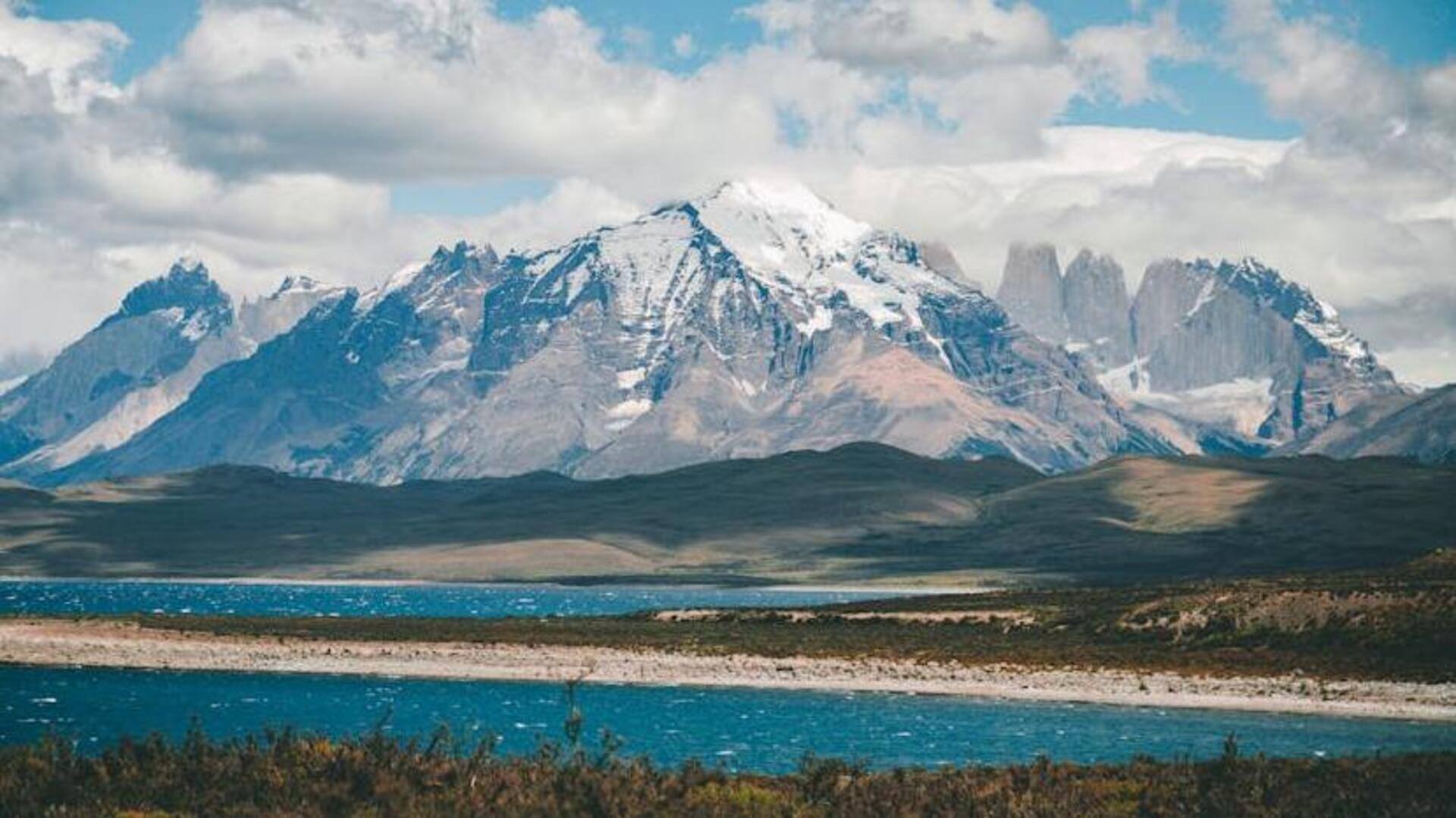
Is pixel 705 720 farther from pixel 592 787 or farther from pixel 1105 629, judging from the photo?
pixel 1105 629

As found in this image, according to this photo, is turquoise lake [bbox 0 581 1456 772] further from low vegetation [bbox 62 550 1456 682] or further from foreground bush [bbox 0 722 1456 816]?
low vegetation [bbox 62 550 1456 682]

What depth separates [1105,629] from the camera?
5074 inches

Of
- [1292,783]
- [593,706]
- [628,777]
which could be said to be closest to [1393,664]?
[593,706]

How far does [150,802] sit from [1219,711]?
58.2 m

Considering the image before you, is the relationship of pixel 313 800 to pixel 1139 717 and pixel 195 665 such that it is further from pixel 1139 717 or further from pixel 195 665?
pixel 195 665

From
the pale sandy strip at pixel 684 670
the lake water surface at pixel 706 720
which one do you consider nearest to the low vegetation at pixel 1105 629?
the pale sandy strip at pixel 684 670

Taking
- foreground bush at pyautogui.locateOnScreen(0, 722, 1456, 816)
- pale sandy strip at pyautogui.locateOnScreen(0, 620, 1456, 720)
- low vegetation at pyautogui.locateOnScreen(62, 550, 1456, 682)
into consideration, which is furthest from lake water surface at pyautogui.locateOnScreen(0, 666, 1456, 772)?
low vegetation at pyautogui.locateOnScreen(62, 550, 1456, 682)

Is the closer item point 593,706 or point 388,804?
point 388,804

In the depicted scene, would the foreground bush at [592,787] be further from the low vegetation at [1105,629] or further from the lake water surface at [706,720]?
the low vegetation at [1105,629]

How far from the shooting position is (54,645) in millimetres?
123250

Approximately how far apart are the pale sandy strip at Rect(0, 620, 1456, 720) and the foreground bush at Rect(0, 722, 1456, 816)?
39.0 metres

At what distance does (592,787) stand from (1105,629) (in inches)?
3351

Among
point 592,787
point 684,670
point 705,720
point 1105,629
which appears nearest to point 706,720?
point 705,720

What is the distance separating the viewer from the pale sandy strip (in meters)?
94.2
